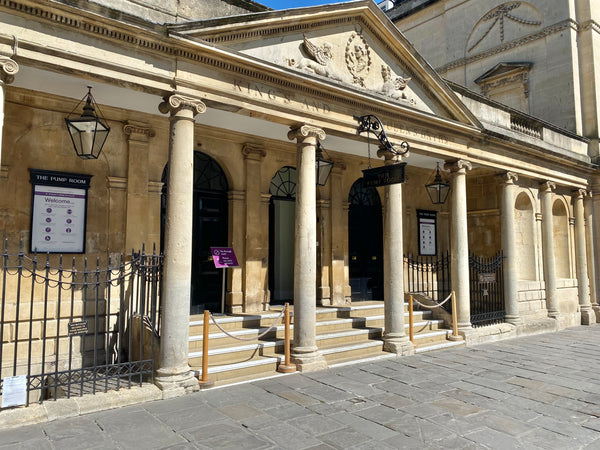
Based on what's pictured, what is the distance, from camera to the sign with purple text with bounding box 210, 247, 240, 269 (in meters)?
8.46

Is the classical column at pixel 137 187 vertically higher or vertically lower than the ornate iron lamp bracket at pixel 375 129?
lower

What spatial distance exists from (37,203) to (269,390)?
471 cm

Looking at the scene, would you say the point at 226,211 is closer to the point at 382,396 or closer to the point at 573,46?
the point at 382,396

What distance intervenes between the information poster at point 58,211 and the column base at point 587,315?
49.5ft

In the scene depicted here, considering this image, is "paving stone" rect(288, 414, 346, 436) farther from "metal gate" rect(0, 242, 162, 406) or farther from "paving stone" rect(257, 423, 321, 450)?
"metal gate" rect(0, 242, 162, 406)

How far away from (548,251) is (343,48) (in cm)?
937

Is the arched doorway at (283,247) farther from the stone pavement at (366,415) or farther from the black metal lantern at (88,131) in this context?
the black metal lantern at (88,131)

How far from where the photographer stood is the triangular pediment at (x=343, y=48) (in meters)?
6.89

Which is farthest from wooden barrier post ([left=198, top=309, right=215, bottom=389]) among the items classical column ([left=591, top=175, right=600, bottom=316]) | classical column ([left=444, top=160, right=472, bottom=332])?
classical column ([left=591, top=175, right=600, bottom=316])

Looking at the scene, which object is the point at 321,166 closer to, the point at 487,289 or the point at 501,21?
the point at 487,289

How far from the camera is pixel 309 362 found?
7.30 meters

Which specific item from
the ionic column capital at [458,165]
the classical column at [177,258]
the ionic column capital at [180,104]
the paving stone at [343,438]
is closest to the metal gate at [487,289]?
the ionic column capital at [458,165]

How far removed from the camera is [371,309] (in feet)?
34.6

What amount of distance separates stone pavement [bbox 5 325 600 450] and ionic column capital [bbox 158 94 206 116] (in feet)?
13.5
